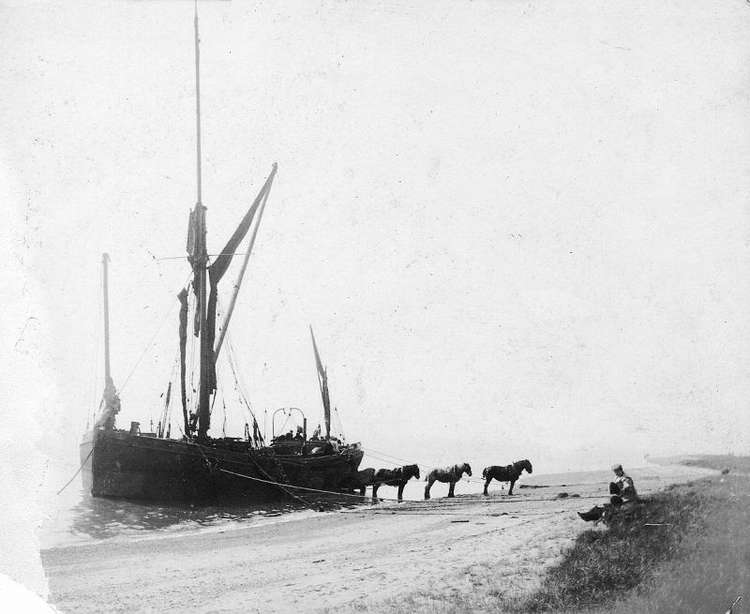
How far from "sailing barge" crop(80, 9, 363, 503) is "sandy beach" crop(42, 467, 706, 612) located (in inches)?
252

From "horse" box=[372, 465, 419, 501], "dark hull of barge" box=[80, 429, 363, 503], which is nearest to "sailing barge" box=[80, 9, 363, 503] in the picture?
"dark hull of barge" box=[80, 429, 363, 503]

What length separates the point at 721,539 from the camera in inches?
353

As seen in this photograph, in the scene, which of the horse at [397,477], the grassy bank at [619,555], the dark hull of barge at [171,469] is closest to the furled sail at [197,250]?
the dark hull of barge at [171,469]

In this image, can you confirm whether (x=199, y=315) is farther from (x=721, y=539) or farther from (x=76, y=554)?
(x=721, y=539)

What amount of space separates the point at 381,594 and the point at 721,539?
16.5 ft

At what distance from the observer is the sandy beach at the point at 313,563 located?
830cm

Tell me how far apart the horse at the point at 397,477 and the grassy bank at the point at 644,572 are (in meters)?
14.1

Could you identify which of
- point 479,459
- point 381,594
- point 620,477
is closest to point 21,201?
point 381,594

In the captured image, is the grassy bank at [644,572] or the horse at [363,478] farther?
the horse at [363,478]

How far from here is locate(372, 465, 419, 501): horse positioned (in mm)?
23719

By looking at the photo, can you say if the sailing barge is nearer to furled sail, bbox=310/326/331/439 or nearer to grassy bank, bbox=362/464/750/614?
furled sail, bbox=310/326/331/439

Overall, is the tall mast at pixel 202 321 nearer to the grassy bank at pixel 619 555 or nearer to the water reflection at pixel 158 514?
the water reflection at pixel 158 514

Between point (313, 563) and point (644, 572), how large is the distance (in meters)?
5.15

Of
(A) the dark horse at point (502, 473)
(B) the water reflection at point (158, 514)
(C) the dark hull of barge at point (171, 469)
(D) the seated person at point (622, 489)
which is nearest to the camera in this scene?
(D) the seated person at point (622, 489)
